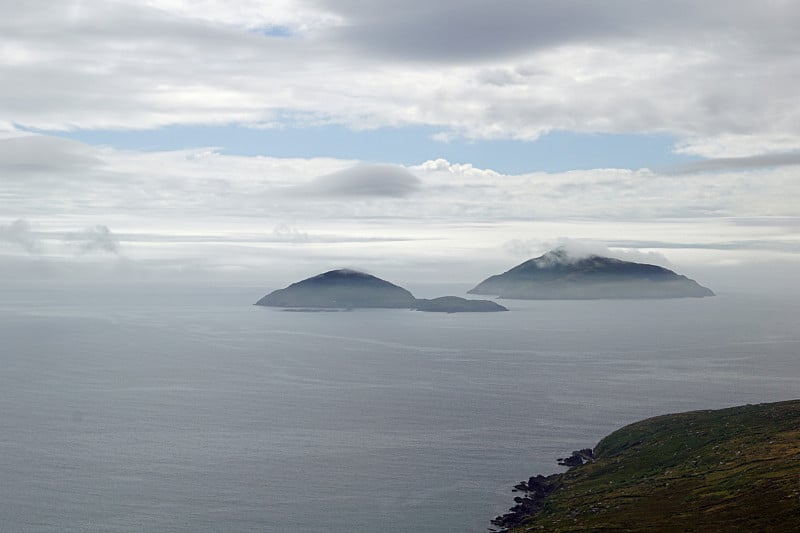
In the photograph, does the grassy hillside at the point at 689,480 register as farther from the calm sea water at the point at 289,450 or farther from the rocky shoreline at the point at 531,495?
the calm sea water at the point at 289,450

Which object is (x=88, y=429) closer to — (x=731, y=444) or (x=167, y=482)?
(x=167, y=482)

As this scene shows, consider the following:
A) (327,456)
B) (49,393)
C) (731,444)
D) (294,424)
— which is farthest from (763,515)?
(49,393)

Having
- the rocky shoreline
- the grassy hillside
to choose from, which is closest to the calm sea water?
the rocky shoreline

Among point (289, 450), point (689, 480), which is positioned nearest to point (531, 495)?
point (689, 480)

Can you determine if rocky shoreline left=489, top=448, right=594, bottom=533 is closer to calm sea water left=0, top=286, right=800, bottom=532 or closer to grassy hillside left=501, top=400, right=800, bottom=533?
grassy hillside left=501, top=400, right=800, bottom=533

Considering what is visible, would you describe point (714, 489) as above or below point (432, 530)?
above

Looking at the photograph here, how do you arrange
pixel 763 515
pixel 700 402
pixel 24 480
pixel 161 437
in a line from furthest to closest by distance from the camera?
pixel 700 402 → pixel 161 437 → pixel 24 480 → pixel 763 515

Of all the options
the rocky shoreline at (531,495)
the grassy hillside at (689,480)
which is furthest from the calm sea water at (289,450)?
the grassy hillside at (689,480)

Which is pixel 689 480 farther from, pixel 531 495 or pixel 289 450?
pixel 289 450

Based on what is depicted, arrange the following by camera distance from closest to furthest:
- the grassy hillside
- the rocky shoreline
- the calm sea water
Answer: the grassy hillside
the rocky shoreline
the calm sea water
